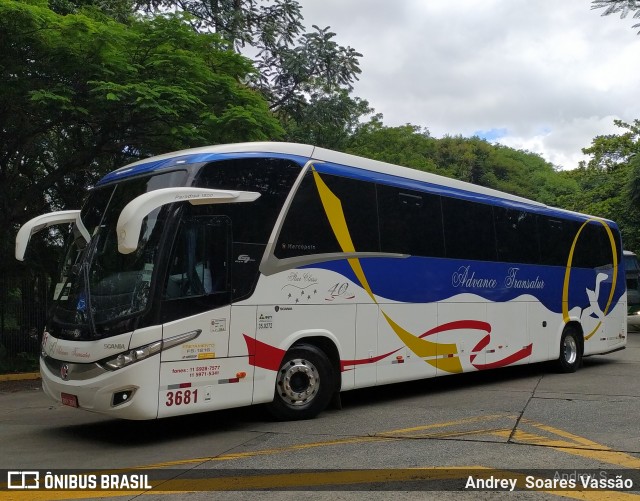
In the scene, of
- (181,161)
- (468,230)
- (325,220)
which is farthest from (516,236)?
(181,161)

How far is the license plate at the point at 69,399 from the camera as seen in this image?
23.6ft

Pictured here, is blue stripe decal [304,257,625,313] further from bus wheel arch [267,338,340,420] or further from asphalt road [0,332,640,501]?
asphalt road [0,332,640,501]

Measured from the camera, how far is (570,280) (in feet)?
46.3

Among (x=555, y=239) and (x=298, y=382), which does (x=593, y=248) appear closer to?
(x=555, y=239)

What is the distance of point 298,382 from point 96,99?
7055 mm

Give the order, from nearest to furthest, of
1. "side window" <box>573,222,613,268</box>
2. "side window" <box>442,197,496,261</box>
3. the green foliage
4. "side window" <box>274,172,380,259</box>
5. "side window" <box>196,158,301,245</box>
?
"side window" <box>196,158,301,245</box>, "side window" <box>274,172,380,259</box>, "side window" <box>442,197,496,261</box>, "side window" <box>573,222,613,268</box>, the green foliage

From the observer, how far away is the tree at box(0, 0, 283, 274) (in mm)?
11883

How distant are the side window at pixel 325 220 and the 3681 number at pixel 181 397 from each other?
2.06 meters

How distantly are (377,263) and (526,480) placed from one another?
14.7 feet

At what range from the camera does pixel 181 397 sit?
715 cm

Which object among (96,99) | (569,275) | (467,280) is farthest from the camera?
(569,275)

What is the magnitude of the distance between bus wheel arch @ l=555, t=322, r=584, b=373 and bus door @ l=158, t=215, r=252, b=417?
8672mm

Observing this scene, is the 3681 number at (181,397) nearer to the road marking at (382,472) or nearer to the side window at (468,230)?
the road marking at (382,472)

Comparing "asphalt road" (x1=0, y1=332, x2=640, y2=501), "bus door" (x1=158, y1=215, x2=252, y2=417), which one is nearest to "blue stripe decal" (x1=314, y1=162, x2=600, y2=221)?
"bus door" (x1=158, y1=215, x2=252, y2=417)
